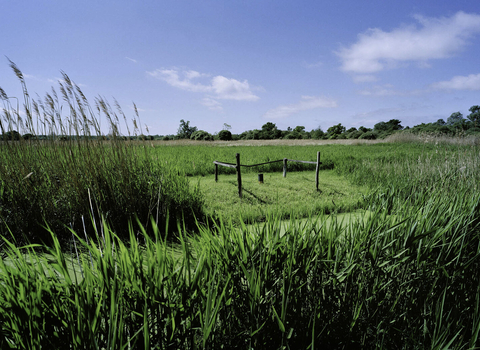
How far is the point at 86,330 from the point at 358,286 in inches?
48.9

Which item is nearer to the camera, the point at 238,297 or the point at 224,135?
the point at 238,297

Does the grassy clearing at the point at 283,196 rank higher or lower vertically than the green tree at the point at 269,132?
lower

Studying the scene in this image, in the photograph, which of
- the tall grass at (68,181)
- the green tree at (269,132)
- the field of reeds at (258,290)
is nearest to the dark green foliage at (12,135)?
the tall grass at (68,181)

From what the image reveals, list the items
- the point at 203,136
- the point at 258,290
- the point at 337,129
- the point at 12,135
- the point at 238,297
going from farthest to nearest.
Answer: the point at 337,129, the point at 203,136, the point at 12,135, the point at 238,297, the point at 258,290

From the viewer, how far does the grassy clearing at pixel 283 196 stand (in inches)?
187

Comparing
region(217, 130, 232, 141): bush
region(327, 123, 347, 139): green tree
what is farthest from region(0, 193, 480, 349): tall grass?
region(327, 123, 347, 139): green tree

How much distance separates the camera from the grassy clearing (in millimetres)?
4741

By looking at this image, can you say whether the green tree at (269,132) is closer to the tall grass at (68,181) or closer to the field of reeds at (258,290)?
the tall grass at (68,181)

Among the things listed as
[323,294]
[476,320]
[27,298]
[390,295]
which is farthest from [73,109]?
[476,320]

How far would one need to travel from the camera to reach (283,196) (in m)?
6.00

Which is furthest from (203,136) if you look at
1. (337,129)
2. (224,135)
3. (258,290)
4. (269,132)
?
(258,290)

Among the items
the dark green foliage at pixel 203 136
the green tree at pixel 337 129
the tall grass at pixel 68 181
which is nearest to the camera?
the tall grass at pixel 68 181

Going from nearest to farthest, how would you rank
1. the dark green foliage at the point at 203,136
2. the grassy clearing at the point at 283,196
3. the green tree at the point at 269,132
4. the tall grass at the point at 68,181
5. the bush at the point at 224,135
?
the tall grass at the point at 68,181, the grassy clearing at the point at 283,196, the dark green foliage at the point at 203,136, the bush at the point at 224,135, the green tree at the point at 269,132

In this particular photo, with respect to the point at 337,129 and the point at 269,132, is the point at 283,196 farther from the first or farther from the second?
the point at 337,129
